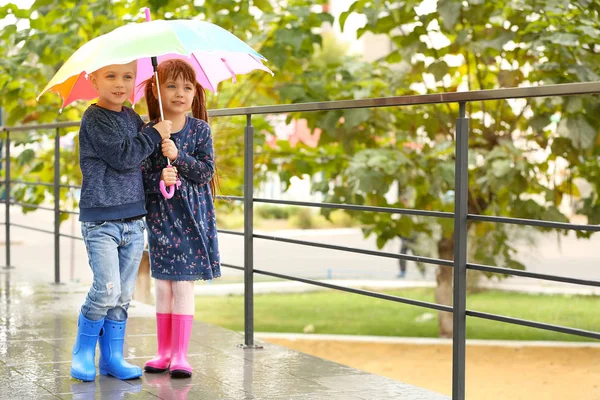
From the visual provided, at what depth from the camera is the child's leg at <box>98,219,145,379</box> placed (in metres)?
3.50

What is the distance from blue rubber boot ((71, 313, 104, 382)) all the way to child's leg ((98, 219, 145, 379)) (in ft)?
0.18


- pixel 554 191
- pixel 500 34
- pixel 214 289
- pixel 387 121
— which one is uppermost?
pixel 500 34

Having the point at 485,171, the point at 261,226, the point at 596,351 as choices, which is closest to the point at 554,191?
the point at 485,171

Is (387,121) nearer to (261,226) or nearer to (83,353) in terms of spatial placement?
(83,353)

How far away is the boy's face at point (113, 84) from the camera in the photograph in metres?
3.35

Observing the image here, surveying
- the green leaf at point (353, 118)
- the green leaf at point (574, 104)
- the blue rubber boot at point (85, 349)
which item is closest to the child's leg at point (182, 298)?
the blue rubber boot at point (85, 349)

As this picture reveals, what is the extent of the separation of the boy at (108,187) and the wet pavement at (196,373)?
188 mm

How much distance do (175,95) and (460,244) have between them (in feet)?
4.10

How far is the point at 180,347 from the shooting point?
356 cm

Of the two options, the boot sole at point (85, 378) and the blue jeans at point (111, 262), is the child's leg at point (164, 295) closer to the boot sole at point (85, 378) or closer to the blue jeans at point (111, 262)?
the blue jeans at point (111, 262)

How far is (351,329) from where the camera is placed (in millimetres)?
12242

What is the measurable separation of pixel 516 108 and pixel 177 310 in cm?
465

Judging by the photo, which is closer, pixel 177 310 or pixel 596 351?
pixel 177 310

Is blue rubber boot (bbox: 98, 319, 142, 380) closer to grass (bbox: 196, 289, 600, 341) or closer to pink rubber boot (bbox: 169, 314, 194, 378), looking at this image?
pink rubber boot (bbox: 169, 314, 194, 378)
